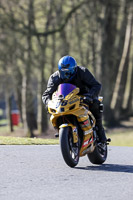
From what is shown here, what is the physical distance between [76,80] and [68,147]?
1.12 metres

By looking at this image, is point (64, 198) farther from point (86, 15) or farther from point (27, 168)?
point (86, 15)

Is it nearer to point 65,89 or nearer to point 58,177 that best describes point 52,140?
point 65,89

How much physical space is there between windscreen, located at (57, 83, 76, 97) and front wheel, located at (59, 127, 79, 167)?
50 cm

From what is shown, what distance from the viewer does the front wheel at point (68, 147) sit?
7.63m

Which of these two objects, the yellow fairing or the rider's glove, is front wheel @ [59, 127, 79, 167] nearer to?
the yellow fairing

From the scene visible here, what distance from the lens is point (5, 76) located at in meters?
27.9

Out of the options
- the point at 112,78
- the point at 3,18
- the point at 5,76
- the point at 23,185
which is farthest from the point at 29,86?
the point at 23,185

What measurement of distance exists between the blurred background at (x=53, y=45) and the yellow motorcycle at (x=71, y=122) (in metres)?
18.9

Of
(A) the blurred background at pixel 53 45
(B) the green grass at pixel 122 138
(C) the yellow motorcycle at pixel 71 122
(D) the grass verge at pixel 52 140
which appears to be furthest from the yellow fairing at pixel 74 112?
(A) the blurred background at pixel 53 45

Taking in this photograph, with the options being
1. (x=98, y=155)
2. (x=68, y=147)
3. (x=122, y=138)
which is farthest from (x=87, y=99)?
(x=122, y=138)

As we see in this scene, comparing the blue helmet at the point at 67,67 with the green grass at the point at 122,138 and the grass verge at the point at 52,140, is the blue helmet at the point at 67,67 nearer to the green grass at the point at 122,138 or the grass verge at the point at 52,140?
the grass verge at the point at 52,140

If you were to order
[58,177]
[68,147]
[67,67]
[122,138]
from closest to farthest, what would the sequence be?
[58,177]
[68,147]
[67,67]
[122,138]

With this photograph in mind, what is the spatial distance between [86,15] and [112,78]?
488cm

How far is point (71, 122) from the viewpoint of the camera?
8.05 m
